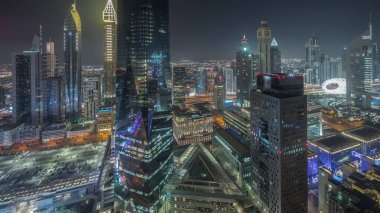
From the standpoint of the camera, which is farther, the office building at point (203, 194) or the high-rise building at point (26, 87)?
the high-rise building at point (26, 87)

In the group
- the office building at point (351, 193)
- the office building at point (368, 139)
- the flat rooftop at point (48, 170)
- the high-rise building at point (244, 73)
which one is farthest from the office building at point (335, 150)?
the flat rooftop at point (48, 170)

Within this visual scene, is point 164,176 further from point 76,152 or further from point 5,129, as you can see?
point 5,129

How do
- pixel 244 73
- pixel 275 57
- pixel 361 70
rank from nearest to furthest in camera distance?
pixel 361 70, pixel 244 73, pixel 275 57

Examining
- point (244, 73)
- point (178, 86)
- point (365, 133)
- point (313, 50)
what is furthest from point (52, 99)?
point (313, 50)

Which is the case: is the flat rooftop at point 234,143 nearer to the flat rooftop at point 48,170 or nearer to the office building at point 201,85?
the flat rooftop at point 48,170

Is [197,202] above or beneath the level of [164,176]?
beneath

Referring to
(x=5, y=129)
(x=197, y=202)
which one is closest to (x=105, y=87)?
(x=5, y=129)

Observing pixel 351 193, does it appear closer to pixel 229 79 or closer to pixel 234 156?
pixel 234 156
